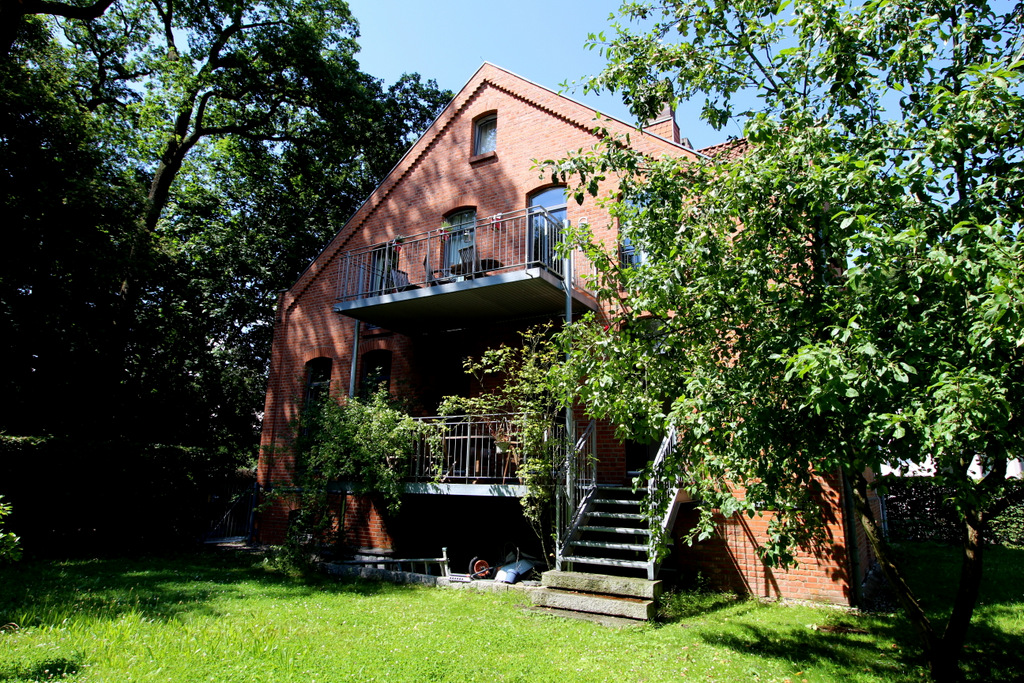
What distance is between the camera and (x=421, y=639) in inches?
232


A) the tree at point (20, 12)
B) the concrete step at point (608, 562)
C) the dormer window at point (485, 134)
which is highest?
the tree at point (20, 12)

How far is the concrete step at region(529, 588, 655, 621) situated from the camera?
656 cm

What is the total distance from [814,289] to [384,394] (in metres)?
7.64

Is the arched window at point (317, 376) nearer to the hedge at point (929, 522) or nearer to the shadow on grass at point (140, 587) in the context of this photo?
the shadow on grass at point (140, 587)

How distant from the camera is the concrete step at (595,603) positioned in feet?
21.5

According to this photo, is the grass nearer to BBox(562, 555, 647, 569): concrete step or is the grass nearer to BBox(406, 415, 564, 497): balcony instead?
BBox(562, 555, 647, 569): concrete step

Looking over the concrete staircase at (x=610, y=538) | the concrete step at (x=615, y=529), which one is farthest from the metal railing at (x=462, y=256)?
the concrete step at (x=615, y=529)

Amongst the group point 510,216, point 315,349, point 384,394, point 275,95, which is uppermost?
point 275,95

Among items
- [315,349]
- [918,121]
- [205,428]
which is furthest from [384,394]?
[205,428]

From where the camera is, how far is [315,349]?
1388 cm

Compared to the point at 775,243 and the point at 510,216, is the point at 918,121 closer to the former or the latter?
the point at 775,243

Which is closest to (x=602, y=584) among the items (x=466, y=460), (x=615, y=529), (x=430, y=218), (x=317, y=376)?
(x=615, y=529)

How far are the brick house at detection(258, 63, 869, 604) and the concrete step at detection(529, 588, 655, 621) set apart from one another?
554 millimetres

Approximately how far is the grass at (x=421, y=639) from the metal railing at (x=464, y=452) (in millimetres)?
1807
